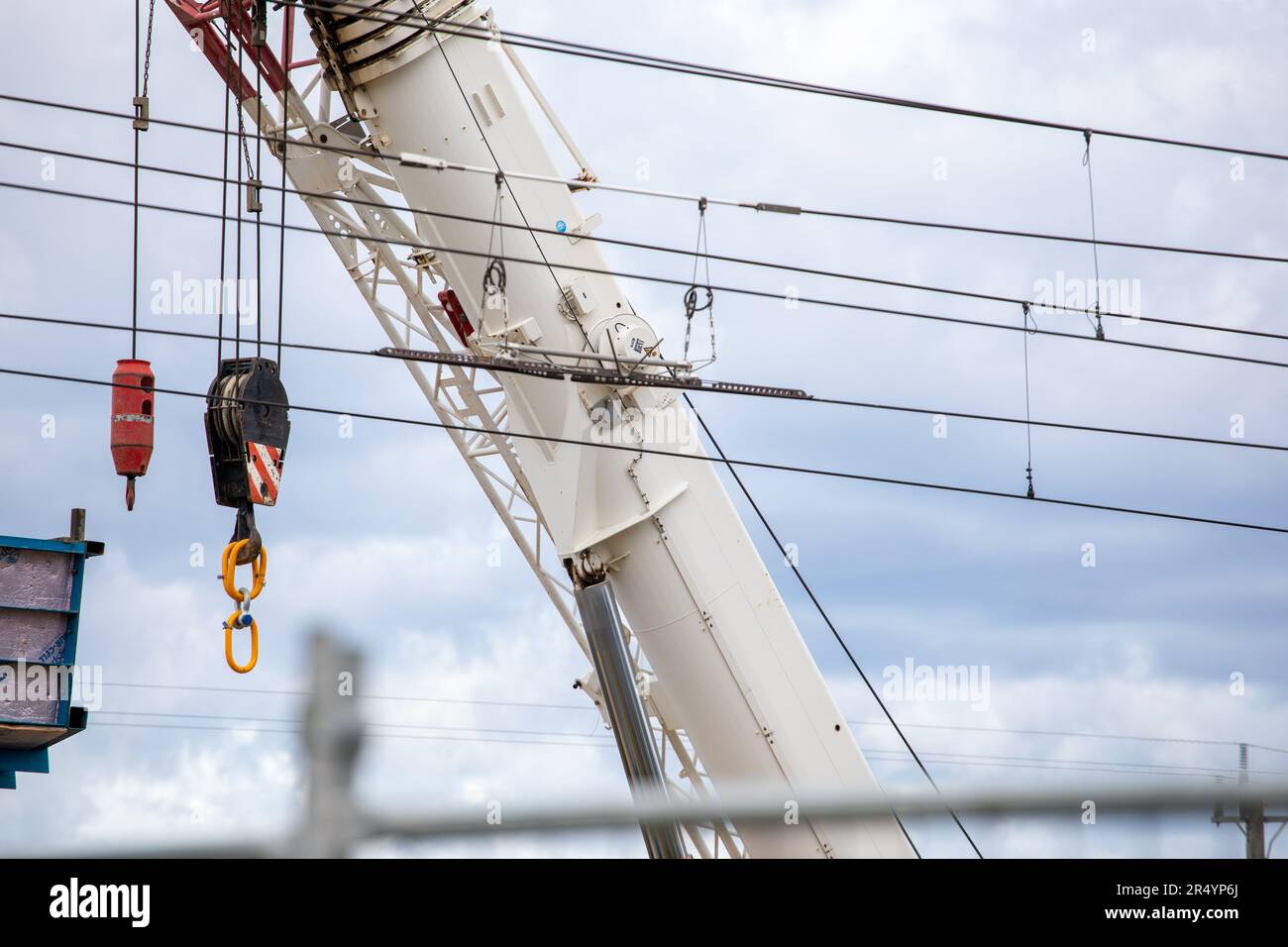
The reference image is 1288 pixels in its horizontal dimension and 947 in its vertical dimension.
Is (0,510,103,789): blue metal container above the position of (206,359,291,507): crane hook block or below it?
below

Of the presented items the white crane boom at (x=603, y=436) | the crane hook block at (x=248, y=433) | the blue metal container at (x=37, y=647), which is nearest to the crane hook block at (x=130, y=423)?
the crane hook block at (x=248, y=433)

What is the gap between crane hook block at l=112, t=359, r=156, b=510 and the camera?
11789 millimetres

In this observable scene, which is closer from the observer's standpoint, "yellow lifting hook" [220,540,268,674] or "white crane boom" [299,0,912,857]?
"yellow lifting hook" [220,540,268,674]

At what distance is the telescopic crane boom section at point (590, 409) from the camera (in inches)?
520

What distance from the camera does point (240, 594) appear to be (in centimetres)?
1027

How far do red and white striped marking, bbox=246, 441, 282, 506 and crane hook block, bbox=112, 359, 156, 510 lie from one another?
3.15ft

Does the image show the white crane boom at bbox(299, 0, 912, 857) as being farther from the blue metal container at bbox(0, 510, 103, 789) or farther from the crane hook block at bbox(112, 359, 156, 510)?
the blue metal container at bbox(0, 510, 103, 789)

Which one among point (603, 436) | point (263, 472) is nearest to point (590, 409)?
point (603, 436)

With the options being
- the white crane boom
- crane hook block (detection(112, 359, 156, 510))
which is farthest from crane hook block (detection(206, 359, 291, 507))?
the white crane boom

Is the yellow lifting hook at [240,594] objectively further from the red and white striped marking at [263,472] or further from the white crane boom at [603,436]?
the white crane boom at [603,436]

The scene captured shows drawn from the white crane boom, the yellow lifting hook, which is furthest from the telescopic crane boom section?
the yellow lifting hook
